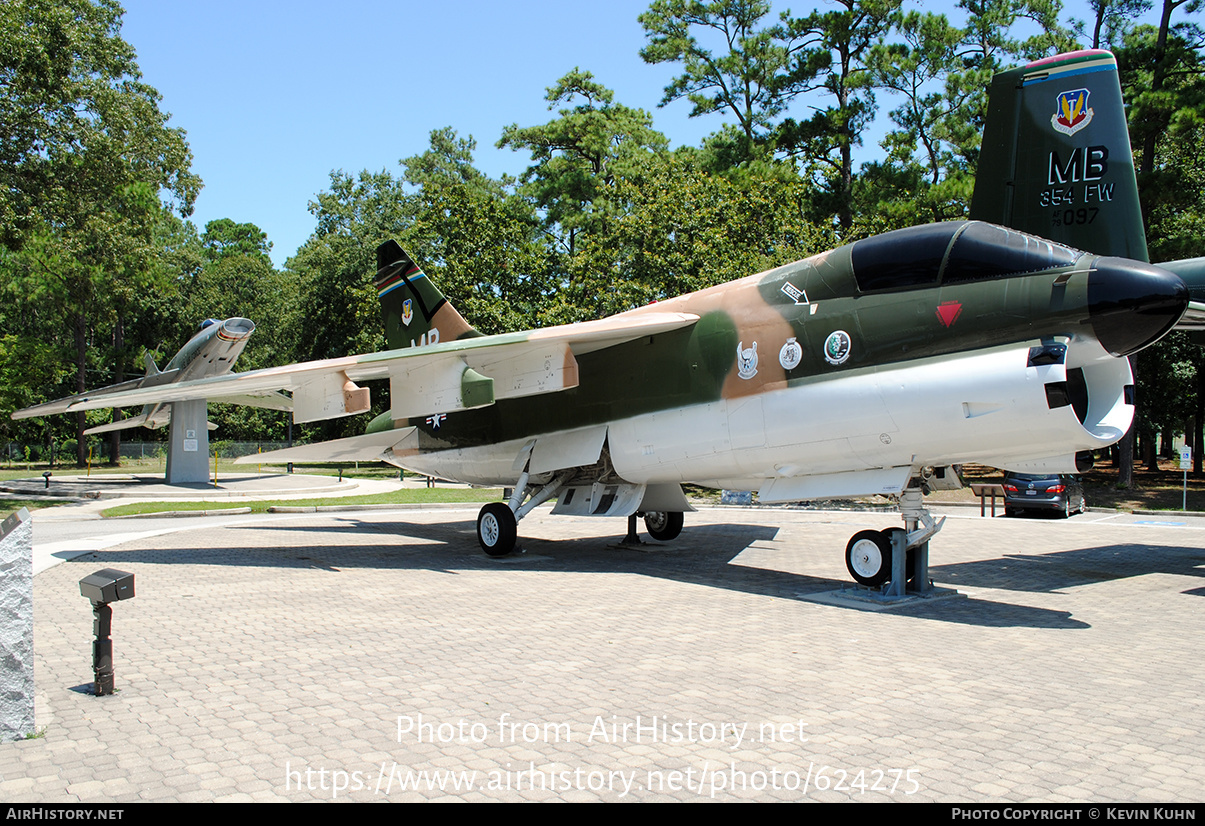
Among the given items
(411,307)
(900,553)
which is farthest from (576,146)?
(900,553)

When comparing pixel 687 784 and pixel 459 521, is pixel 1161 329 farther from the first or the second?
pixel 459 521

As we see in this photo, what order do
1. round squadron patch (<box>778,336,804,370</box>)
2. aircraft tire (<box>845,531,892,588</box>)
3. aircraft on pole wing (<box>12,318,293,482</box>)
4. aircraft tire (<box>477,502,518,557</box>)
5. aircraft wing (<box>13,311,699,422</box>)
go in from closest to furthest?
aircraft tire (<box>845,531,892,588</box>) → round squadron patch (<box>778,336,804,370</box>) → aircraft wing (<box>13,311,699,422</box>) → aircraft tire (<box>477,502,518,557</box>) → aircraft on pole wing (<box>12,318,293,482</box>)

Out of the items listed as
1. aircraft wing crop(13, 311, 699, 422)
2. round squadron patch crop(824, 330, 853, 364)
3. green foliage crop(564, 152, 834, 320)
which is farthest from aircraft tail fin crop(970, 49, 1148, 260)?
green foliage crop(564, 152, 834, 320)

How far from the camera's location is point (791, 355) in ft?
33.3

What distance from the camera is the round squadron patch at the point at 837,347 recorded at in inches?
380

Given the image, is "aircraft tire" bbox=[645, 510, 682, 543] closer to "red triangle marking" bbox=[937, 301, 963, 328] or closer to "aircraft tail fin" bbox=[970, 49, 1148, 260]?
"red triangle marking" bbox=[937, 301, 963, 328]

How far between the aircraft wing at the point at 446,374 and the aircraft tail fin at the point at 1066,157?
478cm

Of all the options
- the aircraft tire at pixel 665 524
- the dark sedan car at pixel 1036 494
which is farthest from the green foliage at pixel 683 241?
the aircraft tire at pixel 665 524

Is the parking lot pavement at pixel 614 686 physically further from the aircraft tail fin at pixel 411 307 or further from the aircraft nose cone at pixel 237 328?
the aircraft nose cone at pixel 237 328

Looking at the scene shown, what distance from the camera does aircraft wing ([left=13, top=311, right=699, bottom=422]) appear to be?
11.8 m

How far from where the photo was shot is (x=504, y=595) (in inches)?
395

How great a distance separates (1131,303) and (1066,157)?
3723 mm

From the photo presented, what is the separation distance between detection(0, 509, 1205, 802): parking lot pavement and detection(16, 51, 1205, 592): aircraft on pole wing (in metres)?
1.67

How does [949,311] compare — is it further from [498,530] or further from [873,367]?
[498,530]
